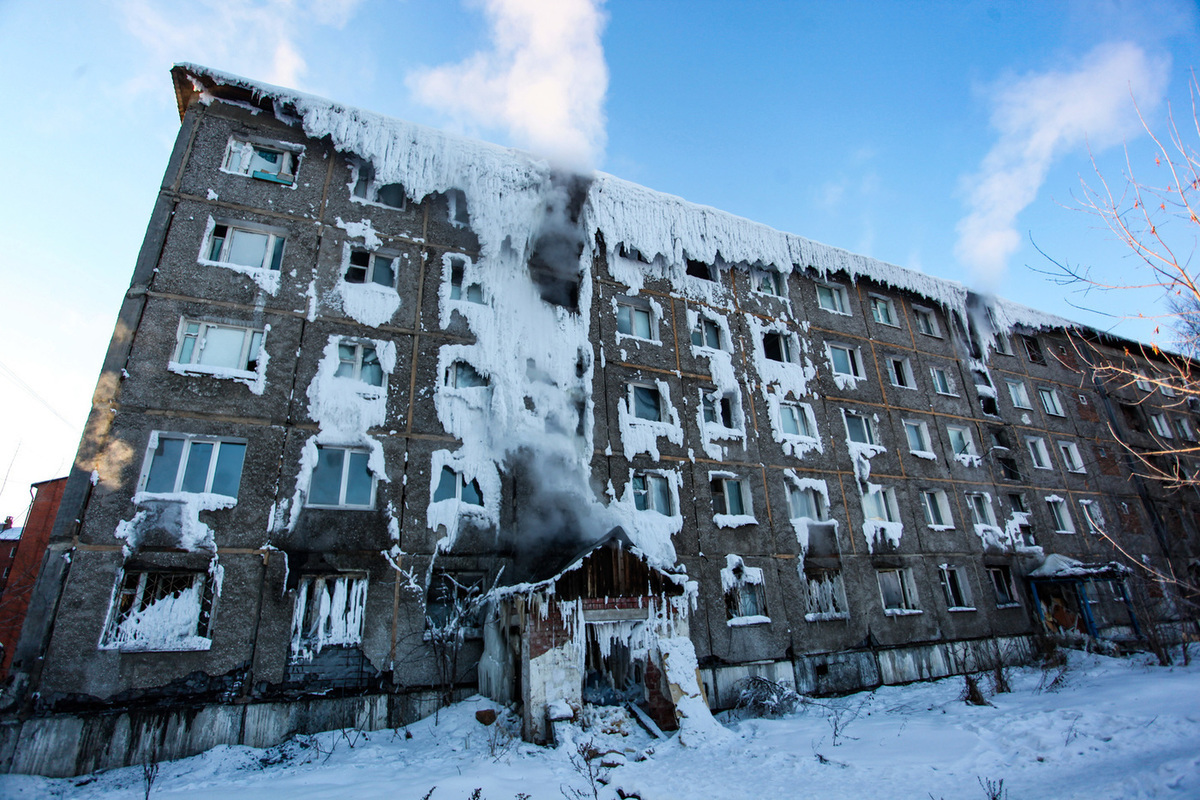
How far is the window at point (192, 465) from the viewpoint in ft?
36.8

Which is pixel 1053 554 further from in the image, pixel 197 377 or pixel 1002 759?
pixel 197 377

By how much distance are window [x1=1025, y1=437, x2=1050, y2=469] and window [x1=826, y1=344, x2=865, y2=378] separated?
26.9 ft

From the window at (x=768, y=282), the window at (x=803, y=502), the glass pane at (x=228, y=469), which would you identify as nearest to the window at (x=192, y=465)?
the glass pane at (x=228, y=469)

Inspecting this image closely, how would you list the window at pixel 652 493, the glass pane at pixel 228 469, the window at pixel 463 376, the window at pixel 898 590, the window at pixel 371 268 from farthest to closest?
the window at pixel 898 590, the window at pixel 652 493, the window at pixel 371 268, the window at pixel 463 376, the glass pane at pixel 228 469

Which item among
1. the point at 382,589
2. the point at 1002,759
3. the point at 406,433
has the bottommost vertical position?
the point at 1002,759

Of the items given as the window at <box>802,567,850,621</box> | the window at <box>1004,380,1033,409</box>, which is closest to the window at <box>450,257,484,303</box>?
the window at <box>802,567,850,621</box>

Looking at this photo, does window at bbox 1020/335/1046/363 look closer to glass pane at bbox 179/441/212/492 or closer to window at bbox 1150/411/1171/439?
window at bbox 1150/411/1171/439

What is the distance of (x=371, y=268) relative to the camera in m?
14.5

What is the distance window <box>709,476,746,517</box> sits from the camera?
16.0 meters

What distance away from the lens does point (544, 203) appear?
1655 centimetres

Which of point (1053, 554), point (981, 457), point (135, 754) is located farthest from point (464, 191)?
point (1053, 554)

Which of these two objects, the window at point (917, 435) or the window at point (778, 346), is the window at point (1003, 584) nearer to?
the window at point (917, 435)

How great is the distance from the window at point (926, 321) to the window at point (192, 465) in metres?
22.6

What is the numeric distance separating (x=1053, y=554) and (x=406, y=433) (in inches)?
840
